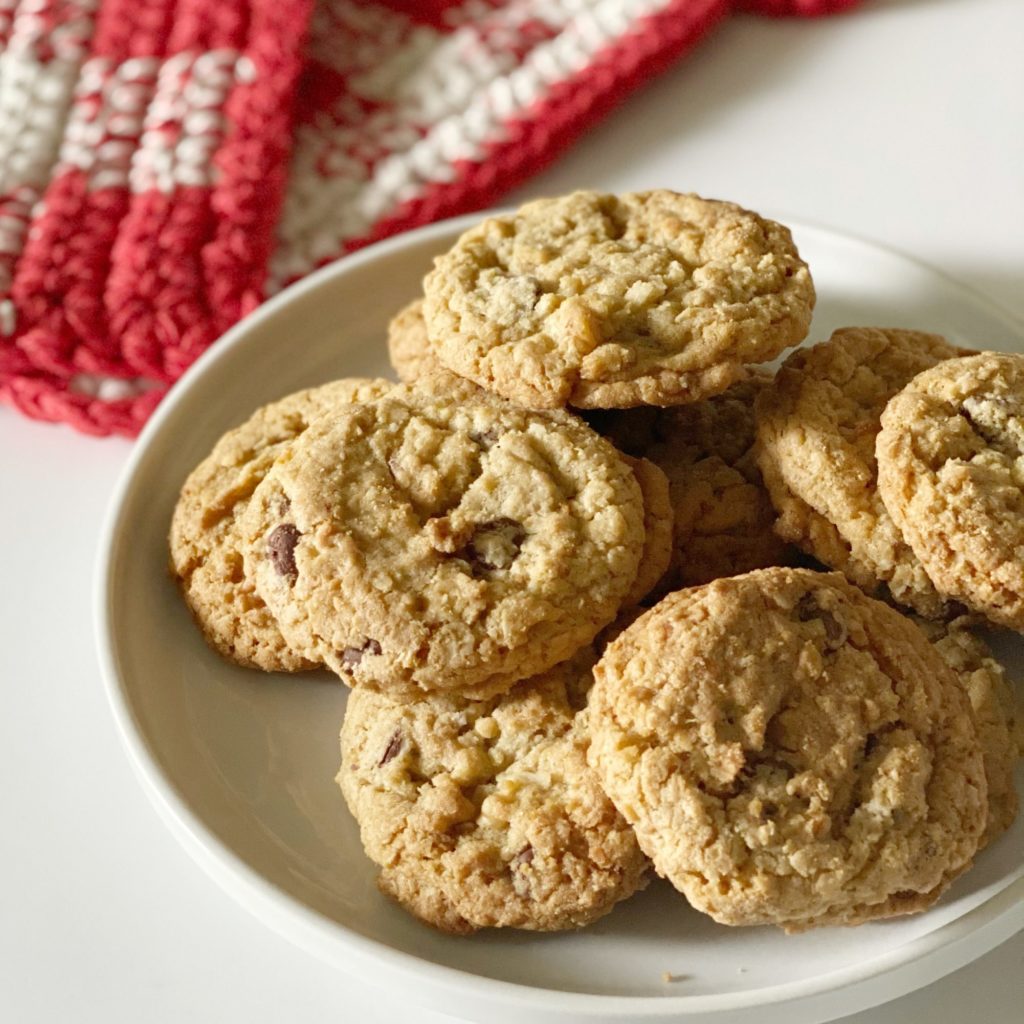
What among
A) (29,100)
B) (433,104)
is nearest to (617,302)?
(433,104)

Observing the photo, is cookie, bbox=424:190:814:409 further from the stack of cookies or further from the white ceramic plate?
the white ceramic plate

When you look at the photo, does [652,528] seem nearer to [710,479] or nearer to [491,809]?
[710,479]

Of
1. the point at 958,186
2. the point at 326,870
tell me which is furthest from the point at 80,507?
the point at 958,186

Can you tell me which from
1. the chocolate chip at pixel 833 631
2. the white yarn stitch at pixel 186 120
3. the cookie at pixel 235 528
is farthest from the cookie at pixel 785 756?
the white yarn stitch at pixel 186 120

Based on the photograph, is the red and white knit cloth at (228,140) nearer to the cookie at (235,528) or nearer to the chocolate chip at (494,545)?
the cookie at (235,528)

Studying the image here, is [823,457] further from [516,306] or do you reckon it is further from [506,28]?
[506,28]

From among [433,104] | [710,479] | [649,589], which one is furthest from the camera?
[433,104]
